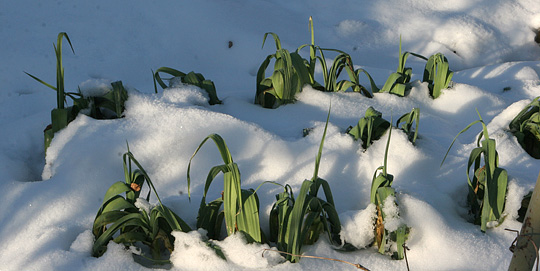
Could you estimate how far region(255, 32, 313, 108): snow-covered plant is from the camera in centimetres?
201

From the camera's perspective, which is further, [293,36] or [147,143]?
[293,36]

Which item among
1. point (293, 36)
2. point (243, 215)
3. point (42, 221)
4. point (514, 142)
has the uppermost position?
point (293, 36)

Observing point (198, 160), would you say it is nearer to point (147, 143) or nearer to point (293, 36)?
point (147, 143)

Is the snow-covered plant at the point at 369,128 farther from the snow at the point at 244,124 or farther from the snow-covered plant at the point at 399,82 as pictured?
the snow-covered plant at the point at 399,82

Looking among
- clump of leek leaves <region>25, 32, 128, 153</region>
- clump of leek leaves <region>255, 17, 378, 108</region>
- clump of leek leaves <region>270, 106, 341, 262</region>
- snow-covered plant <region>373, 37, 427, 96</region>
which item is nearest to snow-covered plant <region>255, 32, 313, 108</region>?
clump of leek leaves <region>255, 17, 378, 108</region>

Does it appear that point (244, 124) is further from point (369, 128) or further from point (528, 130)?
point (528, 130)

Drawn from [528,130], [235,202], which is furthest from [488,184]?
[235,202]

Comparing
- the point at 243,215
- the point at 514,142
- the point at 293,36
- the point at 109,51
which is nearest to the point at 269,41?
the point at 293,36

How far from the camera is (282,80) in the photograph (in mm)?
2004

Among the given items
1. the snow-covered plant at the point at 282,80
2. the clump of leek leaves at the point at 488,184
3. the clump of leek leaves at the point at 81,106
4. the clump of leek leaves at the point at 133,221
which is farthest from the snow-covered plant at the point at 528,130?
the clump of leek leaves at the point at 81,106

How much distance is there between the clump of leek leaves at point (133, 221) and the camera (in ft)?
4.50

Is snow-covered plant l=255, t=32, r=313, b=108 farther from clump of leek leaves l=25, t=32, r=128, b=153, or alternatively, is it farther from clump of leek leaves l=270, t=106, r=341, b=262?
clump of leek leaves l=270, t=106, r=341, b=262

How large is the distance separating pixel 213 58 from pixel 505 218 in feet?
4.79

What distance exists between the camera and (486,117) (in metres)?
2.12
